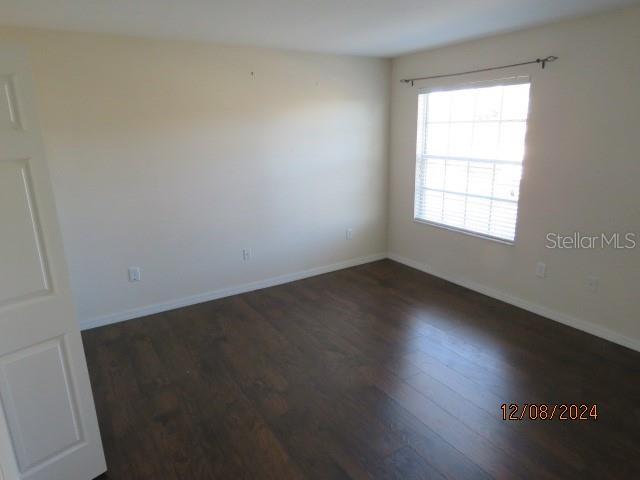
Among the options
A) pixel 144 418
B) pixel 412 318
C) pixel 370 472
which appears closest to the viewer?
pixel 370 472

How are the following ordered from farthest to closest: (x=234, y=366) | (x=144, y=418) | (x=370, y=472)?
(x=234, y=366) → (x=144, y=418) → (x=370, y=472)

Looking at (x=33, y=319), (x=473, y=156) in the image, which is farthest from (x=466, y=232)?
(x=33, y=319)

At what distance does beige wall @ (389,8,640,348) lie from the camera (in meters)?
2.87

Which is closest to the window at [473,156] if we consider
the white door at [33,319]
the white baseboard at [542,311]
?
the white baseboard at [542,311]

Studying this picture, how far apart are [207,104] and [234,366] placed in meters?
2.30

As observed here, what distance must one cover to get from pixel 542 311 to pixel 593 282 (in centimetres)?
51

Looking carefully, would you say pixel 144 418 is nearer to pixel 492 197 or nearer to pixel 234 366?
pixel 234 366

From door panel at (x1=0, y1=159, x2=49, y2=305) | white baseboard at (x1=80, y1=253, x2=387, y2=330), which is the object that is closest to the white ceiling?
door panel at (x1=0, y1=159, x2=49, y2=305)

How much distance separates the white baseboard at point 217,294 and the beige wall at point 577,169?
1.55m

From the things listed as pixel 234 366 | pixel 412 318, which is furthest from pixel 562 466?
pixel 234 366

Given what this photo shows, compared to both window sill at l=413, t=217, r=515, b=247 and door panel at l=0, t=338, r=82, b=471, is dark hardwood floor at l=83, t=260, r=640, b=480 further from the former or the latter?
window sill at l=413, t=217, r=515, b=247

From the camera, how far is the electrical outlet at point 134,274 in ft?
11.8

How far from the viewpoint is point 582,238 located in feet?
10.6

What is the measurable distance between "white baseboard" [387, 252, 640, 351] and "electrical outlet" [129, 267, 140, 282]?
302cm
